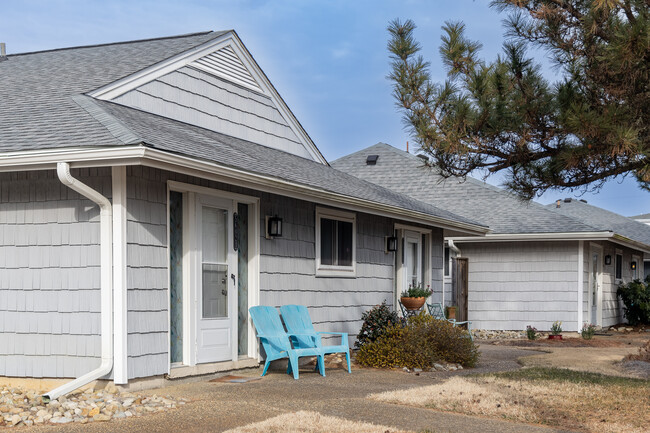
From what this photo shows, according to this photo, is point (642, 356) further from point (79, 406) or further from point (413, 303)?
point (79, 406)

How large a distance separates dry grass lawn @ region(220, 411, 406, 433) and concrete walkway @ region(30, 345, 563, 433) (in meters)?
0.21

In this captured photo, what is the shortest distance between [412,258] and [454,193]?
6129mm

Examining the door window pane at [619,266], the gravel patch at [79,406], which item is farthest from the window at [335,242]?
the door window pane at [619,266]

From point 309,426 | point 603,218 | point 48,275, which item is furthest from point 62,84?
point 603,218

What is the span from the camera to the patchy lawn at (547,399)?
6781mm

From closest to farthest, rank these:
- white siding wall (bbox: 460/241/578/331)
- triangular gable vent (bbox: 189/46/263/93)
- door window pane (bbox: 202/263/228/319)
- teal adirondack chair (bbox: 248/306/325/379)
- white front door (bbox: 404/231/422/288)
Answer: door window pane (bbox: 202/263/228/319), teal adirondack chair (bbox: 248/306/325/379), triangular gable vent (bbox: 189/46/263/93), white front door (bbox: 404/231/422/288), white siding wall (bbox: 460/241/578/331)

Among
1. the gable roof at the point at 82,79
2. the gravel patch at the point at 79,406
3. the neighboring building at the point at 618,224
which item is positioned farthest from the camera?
the neighboring building at the point at 618,224

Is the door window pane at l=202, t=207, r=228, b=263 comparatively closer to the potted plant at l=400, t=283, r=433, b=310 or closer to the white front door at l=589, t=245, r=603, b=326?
the potted plant at l=400, t=283, r=433, b=310

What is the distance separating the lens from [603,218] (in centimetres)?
2803

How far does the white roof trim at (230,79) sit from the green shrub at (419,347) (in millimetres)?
4019

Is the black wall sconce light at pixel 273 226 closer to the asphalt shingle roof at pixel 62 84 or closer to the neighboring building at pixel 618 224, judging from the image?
the asphalt shingle roof at pixel 62 84

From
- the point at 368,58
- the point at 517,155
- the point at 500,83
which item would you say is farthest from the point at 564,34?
the point at 368,58

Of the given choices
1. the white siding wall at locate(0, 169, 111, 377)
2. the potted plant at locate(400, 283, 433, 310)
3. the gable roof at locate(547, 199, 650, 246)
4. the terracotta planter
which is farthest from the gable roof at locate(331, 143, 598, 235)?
the white siding wall at locate(0, 169, 111, 377)

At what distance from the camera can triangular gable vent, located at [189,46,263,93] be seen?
1126cm
